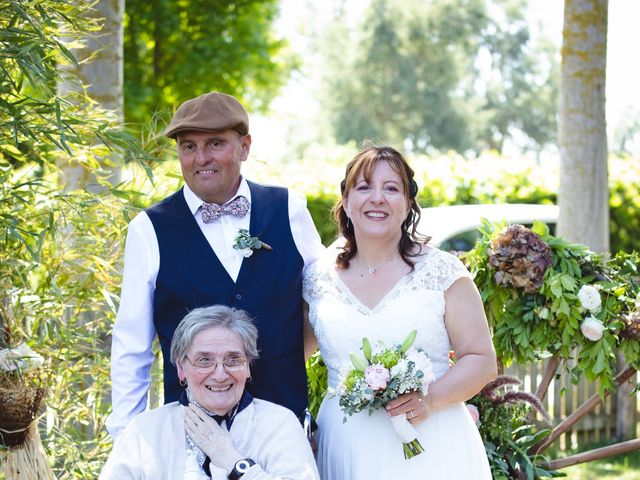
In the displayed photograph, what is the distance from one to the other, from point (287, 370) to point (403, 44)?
31322mm

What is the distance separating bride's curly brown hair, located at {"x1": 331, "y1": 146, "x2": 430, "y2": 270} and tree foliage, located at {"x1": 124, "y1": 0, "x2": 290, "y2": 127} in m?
10.5

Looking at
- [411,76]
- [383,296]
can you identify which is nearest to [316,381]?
[383,296]

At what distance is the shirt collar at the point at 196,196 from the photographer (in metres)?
3.03

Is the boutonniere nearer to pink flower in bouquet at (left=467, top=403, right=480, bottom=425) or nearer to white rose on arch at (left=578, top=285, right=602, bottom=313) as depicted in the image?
pink flower in bouquet at (left=467, top=403, right=480, bottom=425)

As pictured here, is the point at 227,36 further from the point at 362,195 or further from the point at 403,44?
the point at 403,44

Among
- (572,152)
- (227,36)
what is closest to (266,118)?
(227,36)

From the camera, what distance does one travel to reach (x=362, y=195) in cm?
299

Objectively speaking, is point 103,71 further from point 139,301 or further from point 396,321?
point 396,321

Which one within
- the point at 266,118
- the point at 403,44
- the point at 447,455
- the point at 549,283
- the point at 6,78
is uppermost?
the point at 403,44

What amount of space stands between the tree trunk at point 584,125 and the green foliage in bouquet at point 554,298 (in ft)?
7.09

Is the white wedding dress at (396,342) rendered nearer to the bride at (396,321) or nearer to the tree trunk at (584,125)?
the bride at (396,321)

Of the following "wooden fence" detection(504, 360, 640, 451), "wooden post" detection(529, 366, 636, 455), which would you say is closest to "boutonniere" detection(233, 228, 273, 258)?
"wooden post" detection(529, 366, 636, 455)

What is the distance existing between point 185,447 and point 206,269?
0.60 meters

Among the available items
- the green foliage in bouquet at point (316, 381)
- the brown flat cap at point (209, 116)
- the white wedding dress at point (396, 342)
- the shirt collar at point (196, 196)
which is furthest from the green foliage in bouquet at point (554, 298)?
the brown flat cap at point (209, 116)
